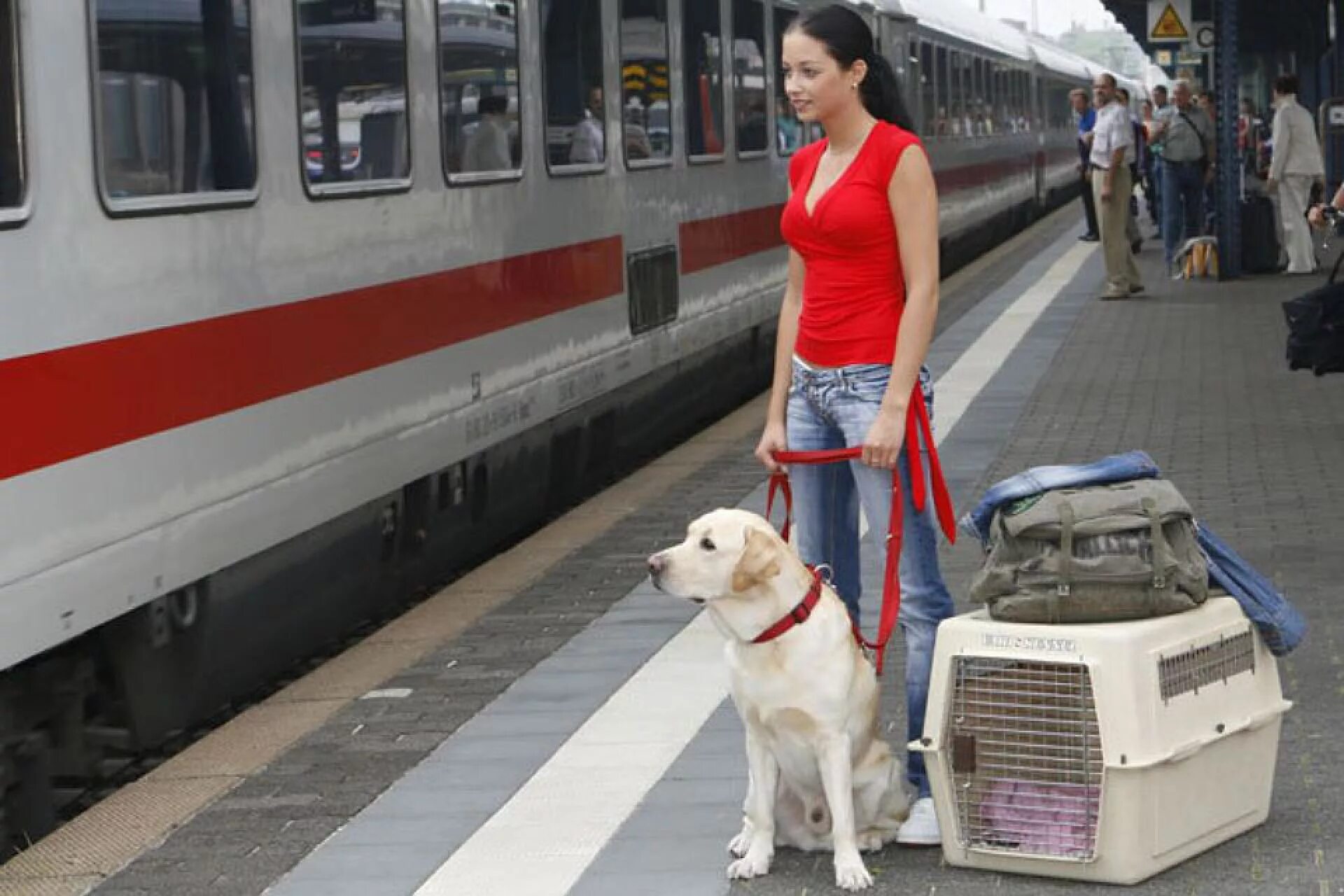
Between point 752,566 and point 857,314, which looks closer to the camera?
point 752,566

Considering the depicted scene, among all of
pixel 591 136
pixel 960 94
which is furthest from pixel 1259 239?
pixel 591 136

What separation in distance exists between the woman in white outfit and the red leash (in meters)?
17.3

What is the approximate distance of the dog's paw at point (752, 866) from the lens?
5.41 meters

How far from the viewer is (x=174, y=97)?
7.07 metres

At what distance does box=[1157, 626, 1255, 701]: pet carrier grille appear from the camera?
5297mm

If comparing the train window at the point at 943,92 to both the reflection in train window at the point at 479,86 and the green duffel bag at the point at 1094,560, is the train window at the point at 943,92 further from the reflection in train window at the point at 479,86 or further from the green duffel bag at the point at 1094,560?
the green duffel bag at the point at 1094,560

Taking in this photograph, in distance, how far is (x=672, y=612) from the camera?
8695mm

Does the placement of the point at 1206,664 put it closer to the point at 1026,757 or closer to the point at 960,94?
the point at 1026,757

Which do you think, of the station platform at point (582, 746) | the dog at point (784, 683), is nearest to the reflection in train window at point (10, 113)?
the station platform at point (582, 746)

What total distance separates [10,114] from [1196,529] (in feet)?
9.09

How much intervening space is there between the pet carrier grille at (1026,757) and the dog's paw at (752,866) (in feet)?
1.29

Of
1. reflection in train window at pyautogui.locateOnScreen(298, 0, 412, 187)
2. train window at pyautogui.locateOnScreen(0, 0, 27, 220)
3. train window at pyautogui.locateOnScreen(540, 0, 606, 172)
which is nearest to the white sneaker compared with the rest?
train window at pyautogui.locateOnScreen(0, 0, 27, 220)

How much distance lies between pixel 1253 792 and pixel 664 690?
217cm

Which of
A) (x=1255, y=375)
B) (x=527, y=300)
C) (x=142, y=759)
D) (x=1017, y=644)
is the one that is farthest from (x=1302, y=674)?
(x=1255, y=375)
